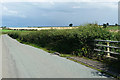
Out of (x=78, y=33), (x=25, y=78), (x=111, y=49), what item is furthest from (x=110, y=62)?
(x=25, y=78)

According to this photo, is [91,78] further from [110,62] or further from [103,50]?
[103,50]

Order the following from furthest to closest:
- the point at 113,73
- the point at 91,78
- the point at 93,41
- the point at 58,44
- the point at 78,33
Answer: the point at 58,44 → the point at 78,33 → the point at 93,41 → the point at 113,73 → the point at 91,78

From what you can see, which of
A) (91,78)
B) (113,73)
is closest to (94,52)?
(113,73)

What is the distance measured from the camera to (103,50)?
9.98 meters

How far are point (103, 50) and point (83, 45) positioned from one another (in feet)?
6.94

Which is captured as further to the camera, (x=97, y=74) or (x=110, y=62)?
(x=110, y=62)

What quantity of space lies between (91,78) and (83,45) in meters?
5.60

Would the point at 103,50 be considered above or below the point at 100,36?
below

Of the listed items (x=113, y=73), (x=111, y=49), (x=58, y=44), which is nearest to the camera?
(x=113, y=73)

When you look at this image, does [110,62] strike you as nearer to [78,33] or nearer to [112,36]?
[112,36]

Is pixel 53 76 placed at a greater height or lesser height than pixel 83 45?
lesser

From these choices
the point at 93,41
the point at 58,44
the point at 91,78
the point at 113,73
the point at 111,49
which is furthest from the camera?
the point at 58,44

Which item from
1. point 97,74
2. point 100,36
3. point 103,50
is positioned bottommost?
point 97,74

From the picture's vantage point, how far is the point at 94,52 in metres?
10.9
